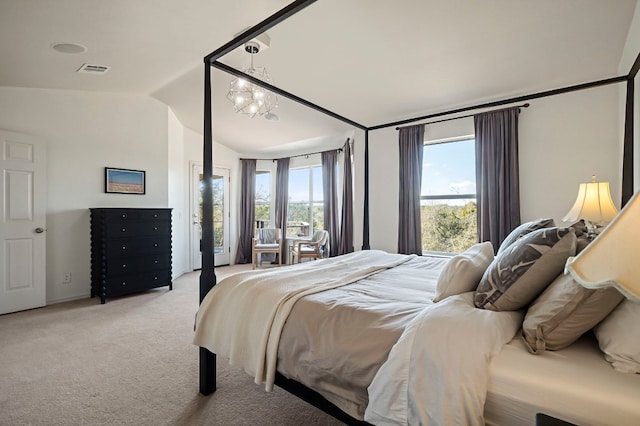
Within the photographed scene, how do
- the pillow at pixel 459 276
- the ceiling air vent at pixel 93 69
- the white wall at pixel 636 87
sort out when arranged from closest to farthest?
1. the pillow at pixel 459 276
2. the white wall at pixel 636 87
3. the ceiling air vent at pixel 93 69

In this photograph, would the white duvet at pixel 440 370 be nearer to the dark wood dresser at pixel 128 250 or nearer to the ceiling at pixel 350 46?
the ceiling at pixel 350 46

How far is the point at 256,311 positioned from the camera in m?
1.59

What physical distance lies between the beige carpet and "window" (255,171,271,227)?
377cm

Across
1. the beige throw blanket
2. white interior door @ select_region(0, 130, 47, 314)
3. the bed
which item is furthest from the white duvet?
white interior door @ select_region(0, 130, 47, 314)

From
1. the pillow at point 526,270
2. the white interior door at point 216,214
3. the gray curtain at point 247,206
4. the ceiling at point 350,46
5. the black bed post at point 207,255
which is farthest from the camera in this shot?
the gray curtain at point 247,206

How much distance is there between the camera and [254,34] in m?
1.69

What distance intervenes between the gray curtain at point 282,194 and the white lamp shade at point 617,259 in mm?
5988

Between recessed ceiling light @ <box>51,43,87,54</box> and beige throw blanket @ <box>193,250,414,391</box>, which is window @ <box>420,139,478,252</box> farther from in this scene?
recessed ceiling light @ <box>51,43,87,54</box>

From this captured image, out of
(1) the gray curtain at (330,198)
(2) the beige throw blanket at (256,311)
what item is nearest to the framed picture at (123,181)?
(1) the gray curtain at (330,198)

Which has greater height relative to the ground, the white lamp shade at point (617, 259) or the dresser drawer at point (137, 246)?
the white lamp shade at point (617, 259)

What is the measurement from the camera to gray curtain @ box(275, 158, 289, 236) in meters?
6.55

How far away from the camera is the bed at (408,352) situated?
89 centimetres

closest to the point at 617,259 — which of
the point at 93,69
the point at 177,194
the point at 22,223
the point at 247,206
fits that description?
the point at 93,69

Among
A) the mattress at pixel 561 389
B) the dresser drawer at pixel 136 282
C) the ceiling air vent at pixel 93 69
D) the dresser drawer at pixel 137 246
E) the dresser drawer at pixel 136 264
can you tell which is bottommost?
the dresser drawer at pixel 136 282
